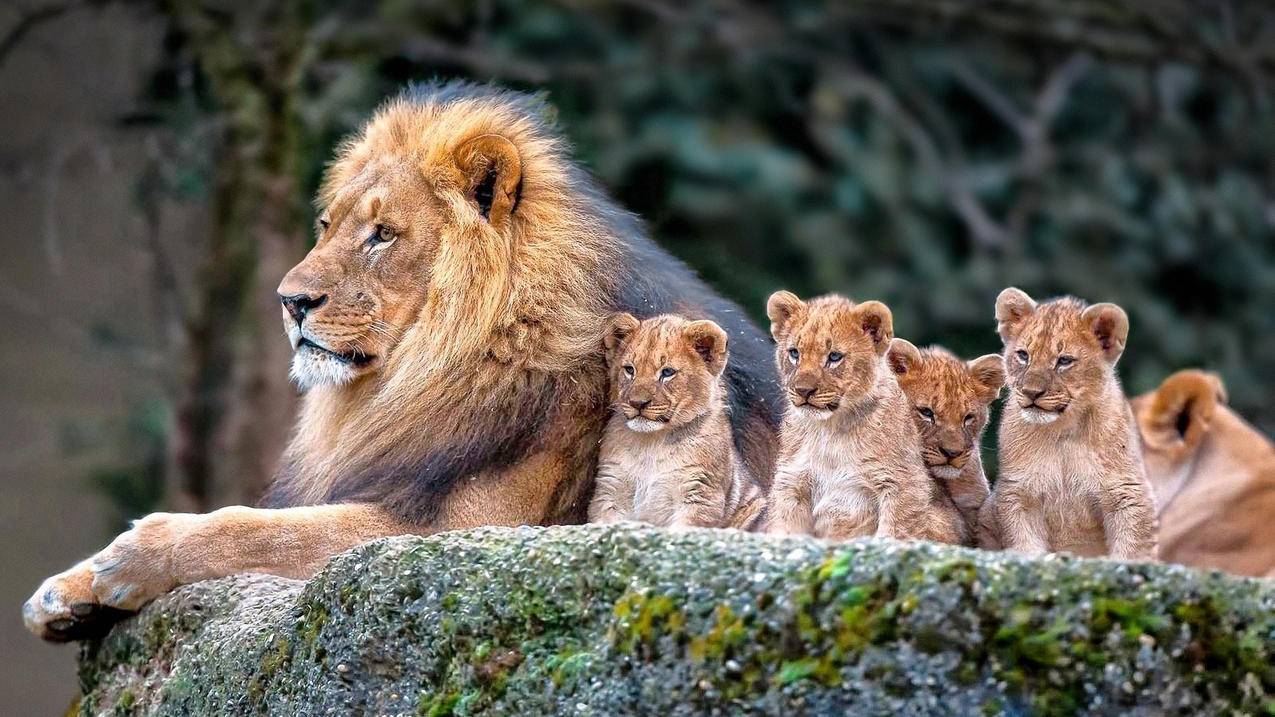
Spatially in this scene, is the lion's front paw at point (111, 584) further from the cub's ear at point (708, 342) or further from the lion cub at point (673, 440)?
the cub's ear at point (708, 342)

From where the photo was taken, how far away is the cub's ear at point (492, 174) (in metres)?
3.97

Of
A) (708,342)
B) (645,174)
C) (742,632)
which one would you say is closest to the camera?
(742,632)

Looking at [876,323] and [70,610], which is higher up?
[876,323]

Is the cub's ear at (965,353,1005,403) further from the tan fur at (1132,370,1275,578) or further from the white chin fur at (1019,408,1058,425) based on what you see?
the tan fur at (1132,370,1275,578)

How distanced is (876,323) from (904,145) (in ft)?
21.1

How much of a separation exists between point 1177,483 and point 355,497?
2.68 metres

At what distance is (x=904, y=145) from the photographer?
31.1ft

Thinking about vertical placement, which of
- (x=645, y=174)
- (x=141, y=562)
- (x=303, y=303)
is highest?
(x=645, y=174)

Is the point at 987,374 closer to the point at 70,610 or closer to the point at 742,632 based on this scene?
the point at 742,632

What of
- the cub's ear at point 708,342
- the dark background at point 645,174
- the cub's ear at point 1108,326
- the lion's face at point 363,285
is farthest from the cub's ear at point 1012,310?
the dark background at point 645,174

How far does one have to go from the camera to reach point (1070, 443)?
3170 millimetres

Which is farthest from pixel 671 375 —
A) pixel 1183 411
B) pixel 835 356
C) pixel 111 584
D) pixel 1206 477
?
pixel 1206 477

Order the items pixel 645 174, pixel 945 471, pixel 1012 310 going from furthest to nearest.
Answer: pixel 645 174 < pixel 945 471 < pixel 1012 310

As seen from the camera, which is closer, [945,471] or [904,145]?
[945,471]
